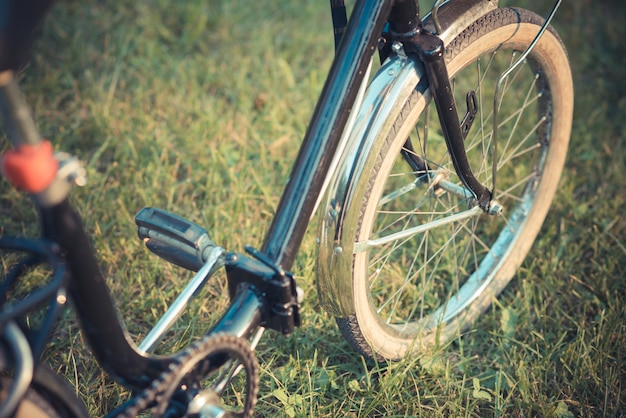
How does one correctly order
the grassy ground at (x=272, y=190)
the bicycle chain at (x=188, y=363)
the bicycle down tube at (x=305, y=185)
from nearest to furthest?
the bicycle chain at (x=188, y=363), the bicycle down tube at (x=305, y=185), the grassy ground at (x=272, y=190)

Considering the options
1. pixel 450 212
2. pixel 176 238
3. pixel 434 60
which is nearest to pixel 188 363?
pixel 176 238

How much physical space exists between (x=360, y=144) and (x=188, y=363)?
0.58 m

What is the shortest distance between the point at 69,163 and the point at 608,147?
225 cm

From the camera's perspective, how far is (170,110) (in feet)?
8.55

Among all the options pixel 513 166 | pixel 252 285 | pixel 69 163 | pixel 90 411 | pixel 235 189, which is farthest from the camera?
pixel 513 166

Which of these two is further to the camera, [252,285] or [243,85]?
[243,85]

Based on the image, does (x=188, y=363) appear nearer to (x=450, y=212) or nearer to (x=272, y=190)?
(x=450, y=212)

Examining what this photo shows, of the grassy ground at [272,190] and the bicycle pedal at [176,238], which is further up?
the bicycle pedal at [176,238]

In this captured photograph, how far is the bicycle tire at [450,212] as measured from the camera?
1426 millimetres

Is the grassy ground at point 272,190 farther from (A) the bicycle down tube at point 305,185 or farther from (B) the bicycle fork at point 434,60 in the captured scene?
(B) the bicycle fork at point 434,60

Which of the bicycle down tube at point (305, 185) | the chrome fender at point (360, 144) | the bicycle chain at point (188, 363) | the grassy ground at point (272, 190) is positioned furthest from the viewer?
the grassy ground at point (272, 190)

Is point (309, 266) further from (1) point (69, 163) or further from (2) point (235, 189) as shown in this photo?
(1) point (69, 163)

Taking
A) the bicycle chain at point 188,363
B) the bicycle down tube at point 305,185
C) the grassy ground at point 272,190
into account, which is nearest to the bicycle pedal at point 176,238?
the bicycle down tube at point 305,185

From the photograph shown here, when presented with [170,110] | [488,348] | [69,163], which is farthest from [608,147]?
[69,163]
